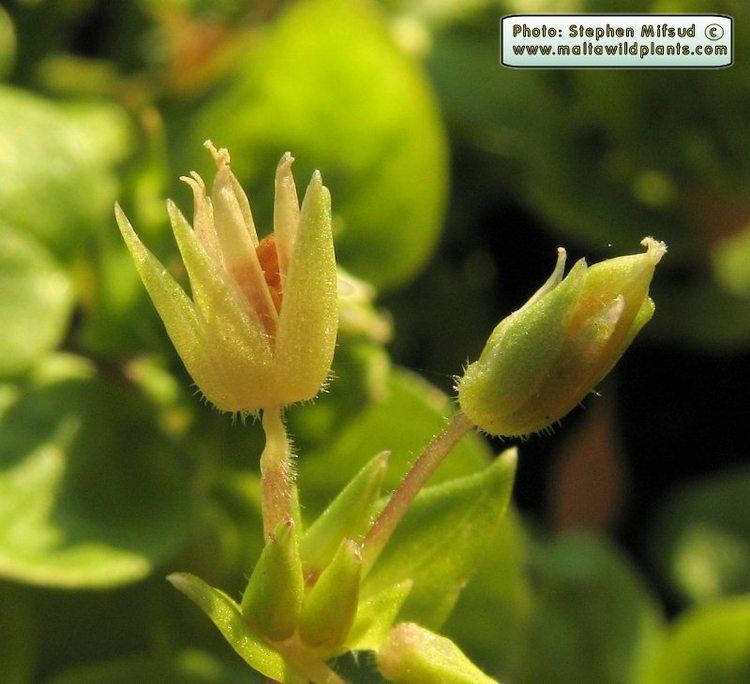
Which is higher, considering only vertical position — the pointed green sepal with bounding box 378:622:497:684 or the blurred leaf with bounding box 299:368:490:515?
the pointed green sepal with bounding box 378:622:497:684

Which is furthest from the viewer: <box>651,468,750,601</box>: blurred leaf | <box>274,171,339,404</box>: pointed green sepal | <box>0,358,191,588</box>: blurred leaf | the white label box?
<box>651,468,750,601</box>: blurred leaf

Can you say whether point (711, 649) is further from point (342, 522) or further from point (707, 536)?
point (342, 522)

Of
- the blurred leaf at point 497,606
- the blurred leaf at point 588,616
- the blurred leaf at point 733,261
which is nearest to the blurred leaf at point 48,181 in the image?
the blurred leaf at point 497,606

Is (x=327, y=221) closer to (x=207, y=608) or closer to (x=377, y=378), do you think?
(x=207, y=608)

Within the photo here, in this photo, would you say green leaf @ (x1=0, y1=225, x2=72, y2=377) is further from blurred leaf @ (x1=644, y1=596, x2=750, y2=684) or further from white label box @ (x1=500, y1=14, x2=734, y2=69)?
blurred leaf @ (x1=644, y1=596, x2=750, y2=684)

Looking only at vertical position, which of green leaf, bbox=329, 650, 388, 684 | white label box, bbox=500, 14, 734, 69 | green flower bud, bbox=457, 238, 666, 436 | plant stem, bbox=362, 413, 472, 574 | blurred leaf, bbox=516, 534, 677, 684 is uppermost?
white label box, bbox=500, 14, 734, 69

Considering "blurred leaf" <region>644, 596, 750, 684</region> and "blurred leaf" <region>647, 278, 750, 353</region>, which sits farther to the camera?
"blurred leaf" <region>647, 278, 750, 353</region>

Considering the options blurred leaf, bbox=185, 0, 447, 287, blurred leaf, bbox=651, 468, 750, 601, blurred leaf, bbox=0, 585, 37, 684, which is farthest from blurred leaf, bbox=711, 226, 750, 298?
blurred leaf, bbox=0, 585, 37, 684
